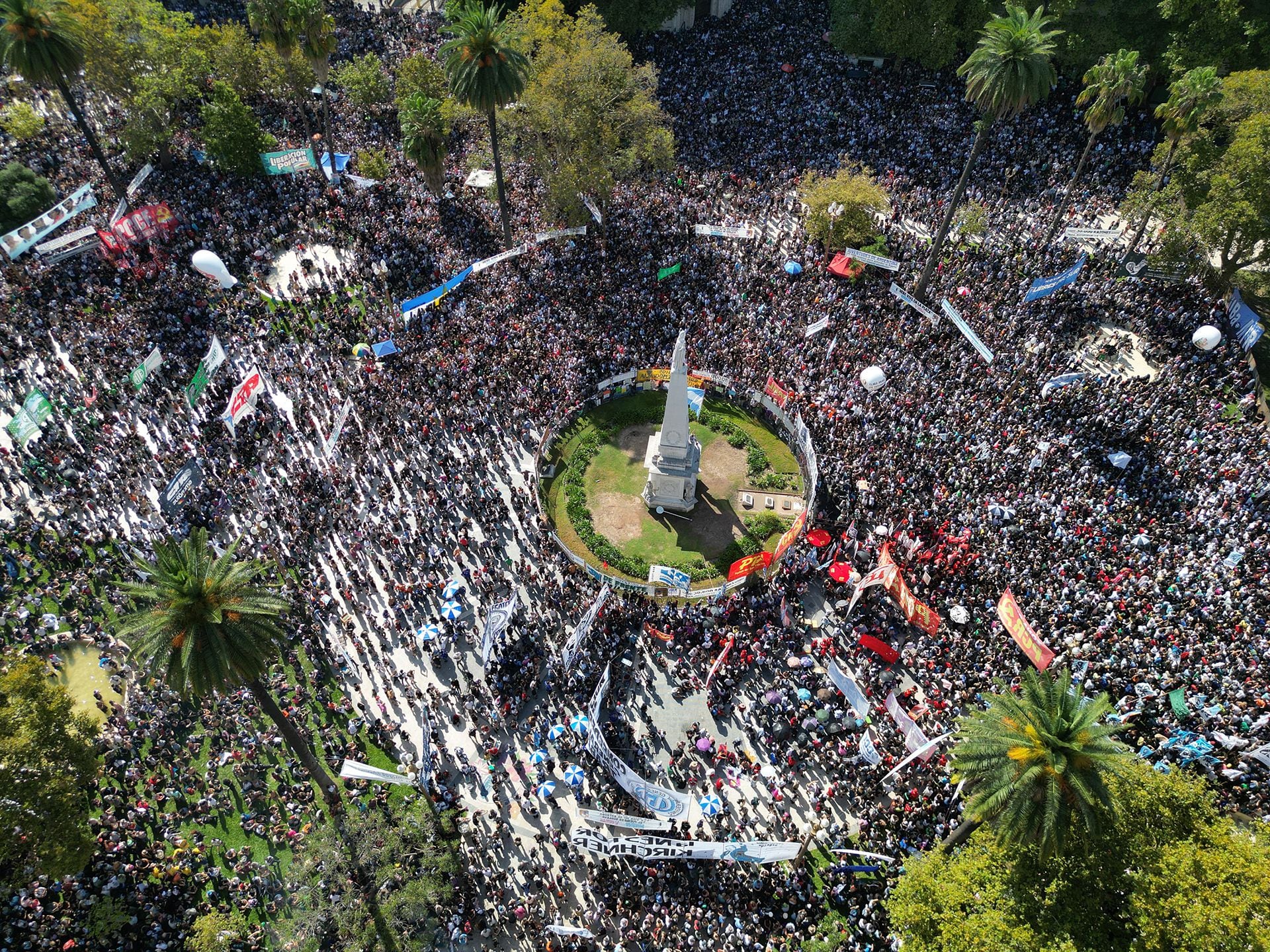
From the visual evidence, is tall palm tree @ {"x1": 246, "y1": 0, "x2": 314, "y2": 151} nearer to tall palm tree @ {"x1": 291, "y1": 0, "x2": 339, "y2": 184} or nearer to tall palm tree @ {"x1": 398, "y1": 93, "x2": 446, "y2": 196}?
tall palm tree @ {"x1": 291, "y1": 0, "x2": 339, "y2": 184}

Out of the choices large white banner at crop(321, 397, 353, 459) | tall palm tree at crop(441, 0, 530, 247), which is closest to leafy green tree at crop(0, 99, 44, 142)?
tall palm tree at crop(441, 0, 530, 247)

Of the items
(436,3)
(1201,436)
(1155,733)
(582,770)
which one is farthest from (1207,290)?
(436,3)

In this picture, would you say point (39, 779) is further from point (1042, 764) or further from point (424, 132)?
point (424, 132)

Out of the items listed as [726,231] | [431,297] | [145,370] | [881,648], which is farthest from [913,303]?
[145,370]

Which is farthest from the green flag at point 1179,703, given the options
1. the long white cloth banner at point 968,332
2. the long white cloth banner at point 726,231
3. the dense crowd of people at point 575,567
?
the long white cloth banner at point 726,231

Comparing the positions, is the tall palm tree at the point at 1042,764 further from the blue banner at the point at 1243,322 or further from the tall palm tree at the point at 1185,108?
the tall palm tree at the point at 1185,108

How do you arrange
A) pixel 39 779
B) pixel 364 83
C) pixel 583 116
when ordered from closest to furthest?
1. pixel 39 779
2. pixel 583 116
3. pixel 364 83
